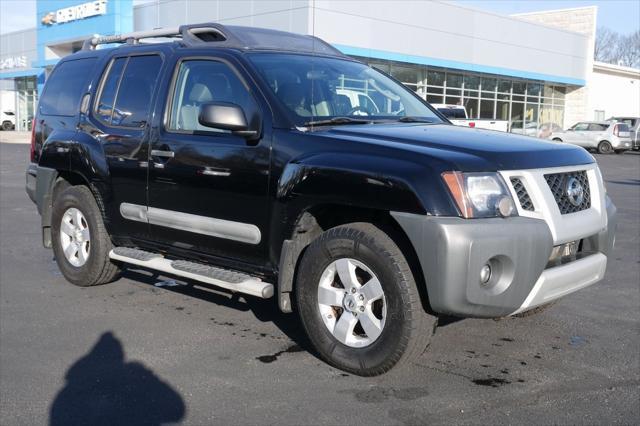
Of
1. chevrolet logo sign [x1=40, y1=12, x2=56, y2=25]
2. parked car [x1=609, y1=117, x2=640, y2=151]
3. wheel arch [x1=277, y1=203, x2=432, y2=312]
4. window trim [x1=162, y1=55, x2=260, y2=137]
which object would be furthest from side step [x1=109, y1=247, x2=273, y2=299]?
chevrolet logo sign [x1=40, y1=12, x2=56, y2=25]

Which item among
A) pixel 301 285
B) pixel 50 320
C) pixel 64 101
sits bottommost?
pixel 50 320

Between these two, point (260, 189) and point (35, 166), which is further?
point (35, 166)

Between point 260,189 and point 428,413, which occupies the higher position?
point 260,189

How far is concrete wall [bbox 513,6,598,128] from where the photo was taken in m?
42.8

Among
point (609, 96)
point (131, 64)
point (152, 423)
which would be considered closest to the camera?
point (152, 423)

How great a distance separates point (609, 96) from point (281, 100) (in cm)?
4621

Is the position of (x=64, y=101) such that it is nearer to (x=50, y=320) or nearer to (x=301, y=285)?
(x=50, y=320)

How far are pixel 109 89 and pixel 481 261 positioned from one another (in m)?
3.72

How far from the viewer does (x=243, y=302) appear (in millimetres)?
5797

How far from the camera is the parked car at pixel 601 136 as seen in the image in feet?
107

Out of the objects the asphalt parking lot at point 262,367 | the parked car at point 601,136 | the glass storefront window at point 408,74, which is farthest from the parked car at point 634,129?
the asphalt parking lot at point 262,367

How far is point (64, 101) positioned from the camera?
21.2 ft

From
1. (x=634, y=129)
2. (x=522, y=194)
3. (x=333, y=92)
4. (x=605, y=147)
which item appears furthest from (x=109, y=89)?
(x=634, y=129)

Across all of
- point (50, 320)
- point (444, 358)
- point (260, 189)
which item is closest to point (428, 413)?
point (444, 358)
